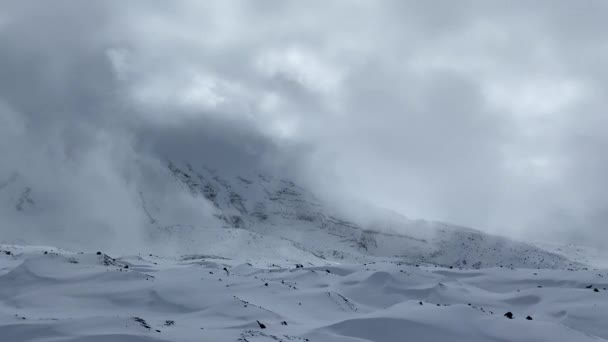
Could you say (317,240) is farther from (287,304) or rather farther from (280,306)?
(280,306)

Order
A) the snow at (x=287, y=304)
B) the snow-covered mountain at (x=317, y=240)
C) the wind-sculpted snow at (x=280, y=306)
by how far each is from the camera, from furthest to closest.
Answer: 1. the snow-covered mountain at (x=317, y=240)
2. the snow at (x=287, y=304)
3. the wind-sculpted snow at (x=280, y=306)

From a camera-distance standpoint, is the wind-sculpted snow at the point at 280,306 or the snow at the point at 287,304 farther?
the snow at the point at 287,304

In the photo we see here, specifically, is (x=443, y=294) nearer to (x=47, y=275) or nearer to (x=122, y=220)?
(x=47, y=275)

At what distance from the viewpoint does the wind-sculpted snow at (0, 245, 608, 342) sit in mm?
13555

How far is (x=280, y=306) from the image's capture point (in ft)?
63.3

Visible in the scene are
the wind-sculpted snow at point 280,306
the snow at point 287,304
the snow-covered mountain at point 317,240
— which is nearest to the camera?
the wind-sculpted snow at point 280,306

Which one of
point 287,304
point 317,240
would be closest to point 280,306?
point 287,304

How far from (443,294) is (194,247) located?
360 ft

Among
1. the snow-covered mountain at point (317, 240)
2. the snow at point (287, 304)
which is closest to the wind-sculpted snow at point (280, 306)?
the snow at point (287, 304)

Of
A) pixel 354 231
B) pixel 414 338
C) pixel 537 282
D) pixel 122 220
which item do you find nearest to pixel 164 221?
pixel 122 220

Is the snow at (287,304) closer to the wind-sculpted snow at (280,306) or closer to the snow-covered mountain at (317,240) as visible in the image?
the wind-sculpted snow at (280,306)

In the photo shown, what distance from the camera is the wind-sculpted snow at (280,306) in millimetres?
13555

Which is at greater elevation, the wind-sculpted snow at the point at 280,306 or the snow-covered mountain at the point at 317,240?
the snow-covered mountain at the point at 317,240

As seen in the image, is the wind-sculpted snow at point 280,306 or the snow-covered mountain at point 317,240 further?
the snow-covered mountain at point 317,240
